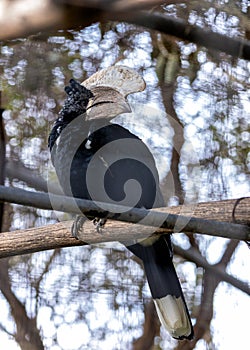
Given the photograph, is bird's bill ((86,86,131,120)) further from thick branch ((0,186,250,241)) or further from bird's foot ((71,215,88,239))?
thick branch ((0,186,250,241))

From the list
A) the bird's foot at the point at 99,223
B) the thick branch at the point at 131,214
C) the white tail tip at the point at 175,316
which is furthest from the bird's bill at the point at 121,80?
the white tail tip at the point at 175,316

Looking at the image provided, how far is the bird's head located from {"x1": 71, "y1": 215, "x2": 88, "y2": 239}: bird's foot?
0.34m

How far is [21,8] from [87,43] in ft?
5.96

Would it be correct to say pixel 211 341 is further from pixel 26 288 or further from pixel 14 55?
pixel 14 55

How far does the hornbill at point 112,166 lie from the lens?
6.51 ft

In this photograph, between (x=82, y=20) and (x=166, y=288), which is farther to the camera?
(x=166, y=288)

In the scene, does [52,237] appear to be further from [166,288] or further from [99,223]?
[166,288]

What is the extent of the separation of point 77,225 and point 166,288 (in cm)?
42

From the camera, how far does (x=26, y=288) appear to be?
2840mm

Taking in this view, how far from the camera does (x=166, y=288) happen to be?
2.09m

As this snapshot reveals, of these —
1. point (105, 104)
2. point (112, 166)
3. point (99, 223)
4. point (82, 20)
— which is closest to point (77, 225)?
point (99, 223)

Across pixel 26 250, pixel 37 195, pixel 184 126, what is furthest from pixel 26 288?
pixel 37 195

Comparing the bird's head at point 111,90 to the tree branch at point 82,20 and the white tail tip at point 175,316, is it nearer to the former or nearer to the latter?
the white tail tip at point 175,316

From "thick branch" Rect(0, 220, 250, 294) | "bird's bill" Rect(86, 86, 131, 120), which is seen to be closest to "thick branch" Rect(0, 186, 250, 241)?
"thick branch" Rect(0, 220, 250, 294)
